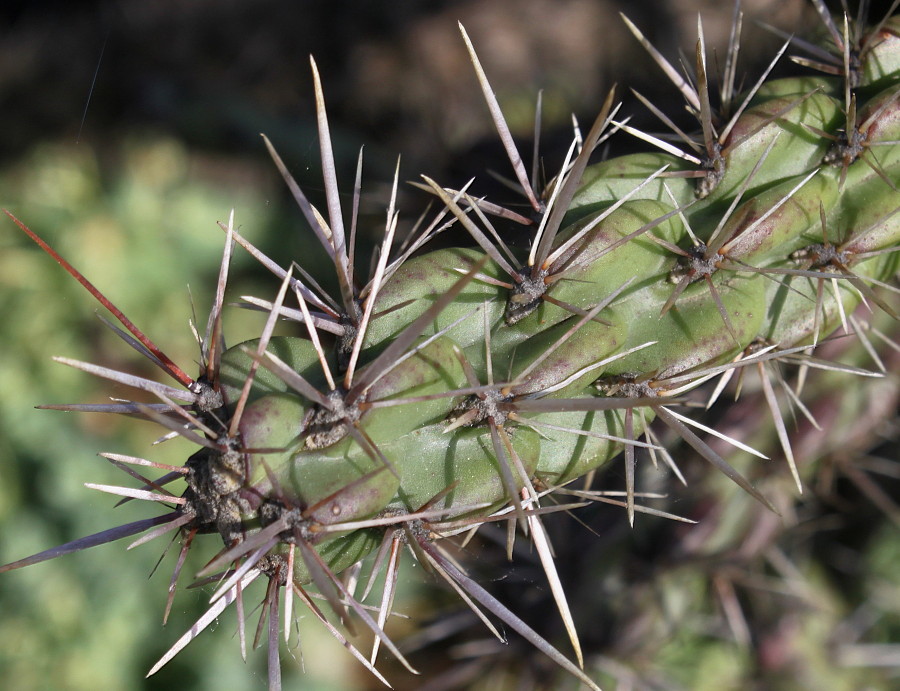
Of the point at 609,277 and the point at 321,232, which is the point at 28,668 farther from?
the point at 609,277

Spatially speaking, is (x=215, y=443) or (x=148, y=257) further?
(x=148, y=257)

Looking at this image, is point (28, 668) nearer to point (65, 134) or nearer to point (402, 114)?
point (65, 134)

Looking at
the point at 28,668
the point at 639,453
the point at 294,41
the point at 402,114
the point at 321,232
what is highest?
the point at 294,41

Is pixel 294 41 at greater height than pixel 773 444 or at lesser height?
greater

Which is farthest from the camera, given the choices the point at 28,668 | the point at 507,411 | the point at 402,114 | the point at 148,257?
the point at 402,114

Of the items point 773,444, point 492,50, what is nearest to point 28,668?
point 773,444

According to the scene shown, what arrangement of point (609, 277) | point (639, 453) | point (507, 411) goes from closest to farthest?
point (507, 411), point (609, 277), point (639, 453)

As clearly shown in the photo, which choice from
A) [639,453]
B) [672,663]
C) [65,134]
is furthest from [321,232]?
[65,134]
